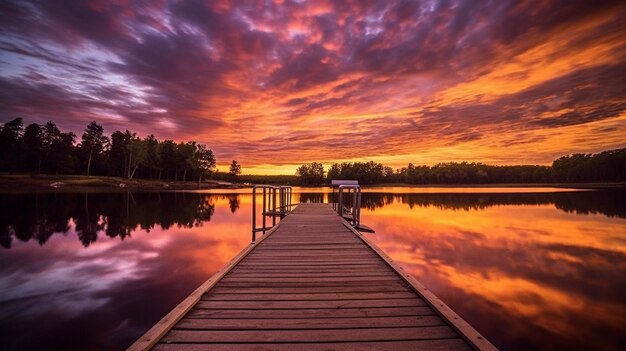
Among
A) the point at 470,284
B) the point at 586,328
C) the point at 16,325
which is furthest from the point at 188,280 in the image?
the point at 586,328

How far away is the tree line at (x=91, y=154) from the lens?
60188mm

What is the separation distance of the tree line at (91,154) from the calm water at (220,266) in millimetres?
54544

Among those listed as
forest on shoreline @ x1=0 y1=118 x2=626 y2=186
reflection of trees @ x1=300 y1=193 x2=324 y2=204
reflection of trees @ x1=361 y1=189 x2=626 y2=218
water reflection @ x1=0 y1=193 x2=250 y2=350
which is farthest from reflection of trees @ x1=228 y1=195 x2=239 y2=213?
forest on shoreline @ x1=0 y1=118 x2=626 y2=186

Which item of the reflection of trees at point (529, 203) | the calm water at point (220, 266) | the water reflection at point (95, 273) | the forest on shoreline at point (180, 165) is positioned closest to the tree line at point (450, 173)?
the forest on shoreline at point (180, 165)

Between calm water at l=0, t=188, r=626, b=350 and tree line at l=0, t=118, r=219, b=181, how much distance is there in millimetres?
54544

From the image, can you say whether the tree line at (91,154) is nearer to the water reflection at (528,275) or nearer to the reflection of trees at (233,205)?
the reflection of trees at (233,205)

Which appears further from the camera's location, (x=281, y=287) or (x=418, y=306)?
(x=281, y=287)

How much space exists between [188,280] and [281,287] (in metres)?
5.49

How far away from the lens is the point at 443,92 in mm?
21719

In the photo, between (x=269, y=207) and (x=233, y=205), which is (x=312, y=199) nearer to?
(x=233, y=205)

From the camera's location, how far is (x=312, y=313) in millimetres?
3537

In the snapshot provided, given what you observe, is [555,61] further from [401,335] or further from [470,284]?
[401,335]

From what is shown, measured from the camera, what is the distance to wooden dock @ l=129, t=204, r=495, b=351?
2.87 metres

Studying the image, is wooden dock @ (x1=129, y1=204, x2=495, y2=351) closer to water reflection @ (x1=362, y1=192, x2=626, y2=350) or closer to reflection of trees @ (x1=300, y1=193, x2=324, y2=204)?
water reflection @ (x1=362, y1=192, x2=626, y2=350)
